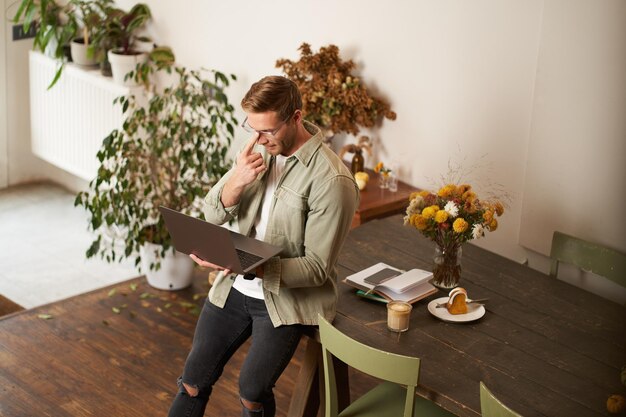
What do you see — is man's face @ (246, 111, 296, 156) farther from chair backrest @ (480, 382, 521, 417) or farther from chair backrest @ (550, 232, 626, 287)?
chair backrest @ (550, 232, 626, 287)

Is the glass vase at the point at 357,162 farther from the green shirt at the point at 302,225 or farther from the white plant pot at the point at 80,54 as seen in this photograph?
the white plant pot at the point at 80,54

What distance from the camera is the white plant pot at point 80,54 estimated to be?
17.8ft

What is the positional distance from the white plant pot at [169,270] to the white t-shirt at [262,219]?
5.58ft

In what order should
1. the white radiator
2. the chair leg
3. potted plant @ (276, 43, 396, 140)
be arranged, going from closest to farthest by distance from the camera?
the chair leg → potted plant @ (276, 43, 396, 140) → the white radiator

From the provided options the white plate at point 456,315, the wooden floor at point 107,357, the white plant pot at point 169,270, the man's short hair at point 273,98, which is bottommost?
the wooden floor at point 107,357

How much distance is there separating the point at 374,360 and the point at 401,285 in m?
0.61

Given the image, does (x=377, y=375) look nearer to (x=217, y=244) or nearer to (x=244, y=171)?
(x=217, y=244)

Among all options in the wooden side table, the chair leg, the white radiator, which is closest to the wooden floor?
the chair leg

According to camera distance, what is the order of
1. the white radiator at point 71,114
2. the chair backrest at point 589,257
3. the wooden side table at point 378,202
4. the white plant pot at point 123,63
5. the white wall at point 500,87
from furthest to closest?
the white radiator at point 71,114, the white plant pot at point 123,63, the wooden side table at point 378,202, the white wall at point 500,87, the chair backrest at point 589,257

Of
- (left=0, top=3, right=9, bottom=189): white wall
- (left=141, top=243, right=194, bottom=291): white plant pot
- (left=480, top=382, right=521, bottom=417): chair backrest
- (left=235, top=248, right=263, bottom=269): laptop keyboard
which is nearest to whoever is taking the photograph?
(left=480, top=382, right=521, bottom=417): chair backrest

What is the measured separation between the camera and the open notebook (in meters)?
3.04

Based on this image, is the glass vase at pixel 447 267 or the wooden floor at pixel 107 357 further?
the wooden floor at pixel 107 357

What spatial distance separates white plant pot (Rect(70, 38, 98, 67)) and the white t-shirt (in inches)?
113

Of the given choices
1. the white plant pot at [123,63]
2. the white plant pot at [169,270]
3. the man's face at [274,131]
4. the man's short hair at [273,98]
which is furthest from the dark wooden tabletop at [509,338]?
the white plant pot at [123,63]
